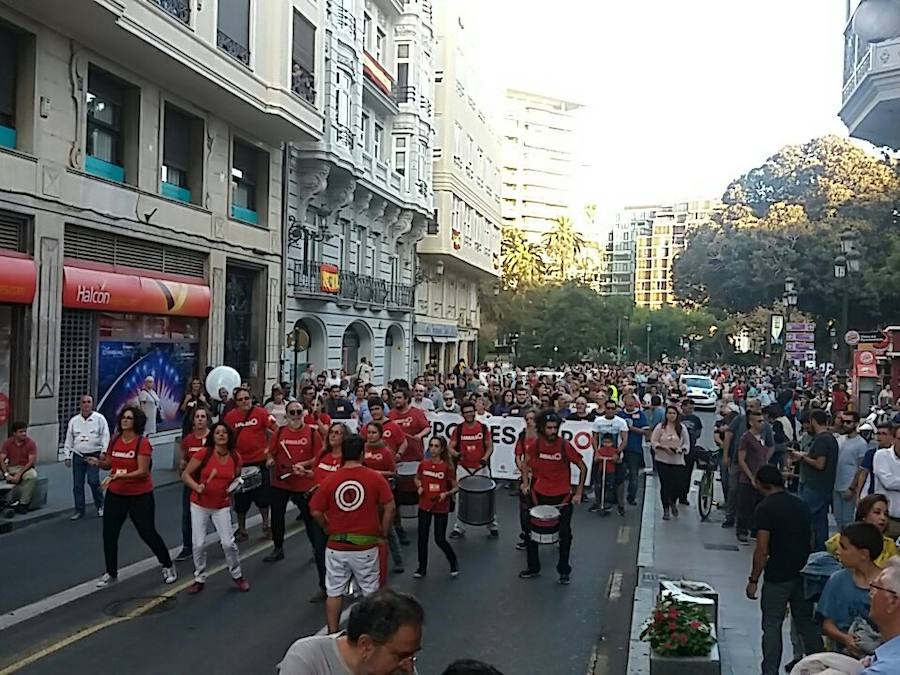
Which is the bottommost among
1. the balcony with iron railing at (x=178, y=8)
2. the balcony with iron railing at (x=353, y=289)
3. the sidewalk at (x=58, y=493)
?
the sidewalk at (x=58, y=493)

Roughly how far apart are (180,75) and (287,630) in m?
16.3

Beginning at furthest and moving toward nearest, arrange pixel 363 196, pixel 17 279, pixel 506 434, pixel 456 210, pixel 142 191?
pixel 456 210 → pixel 363 196 → pixel 142 191 → pixel 17 279 → pixel 506 434

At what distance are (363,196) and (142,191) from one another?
14.1m

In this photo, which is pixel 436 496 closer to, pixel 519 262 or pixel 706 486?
pixel 706 486

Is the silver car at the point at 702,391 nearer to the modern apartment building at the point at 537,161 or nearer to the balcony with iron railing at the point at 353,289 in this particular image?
the balcony with iron railing at the point at 353,289

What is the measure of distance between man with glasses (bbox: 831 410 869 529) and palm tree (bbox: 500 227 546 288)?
Answer: 6886cm

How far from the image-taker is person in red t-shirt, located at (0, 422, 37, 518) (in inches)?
513

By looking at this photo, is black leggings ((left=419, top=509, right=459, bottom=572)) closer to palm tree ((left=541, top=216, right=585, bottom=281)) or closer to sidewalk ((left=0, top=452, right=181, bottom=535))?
sidewalk ((left=0, top=452, right=181, bottom=535))

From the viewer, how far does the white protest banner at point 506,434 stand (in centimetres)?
1523

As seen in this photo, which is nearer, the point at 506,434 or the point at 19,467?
the point at 19,467

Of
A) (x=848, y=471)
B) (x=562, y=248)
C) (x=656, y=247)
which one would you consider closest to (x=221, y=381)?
(x=848, y=471)

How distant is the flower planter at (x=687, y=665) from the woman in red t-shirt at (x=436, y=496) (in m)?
4.00

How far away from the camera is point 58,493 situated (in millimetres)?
15133

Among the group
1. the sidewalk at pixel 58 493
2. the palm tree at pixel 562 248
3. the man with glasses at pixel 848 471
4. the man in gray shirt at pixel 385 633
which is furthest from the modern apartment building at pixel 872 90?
the palm tree at pixel 562 248
